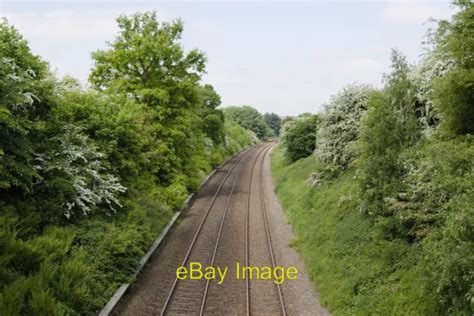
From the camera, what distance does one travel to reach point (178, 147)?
84.4 feet

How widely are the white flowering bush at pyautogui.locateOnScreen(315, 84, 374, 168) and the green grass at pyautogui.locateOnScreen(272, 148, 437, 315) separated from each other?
4.16ft

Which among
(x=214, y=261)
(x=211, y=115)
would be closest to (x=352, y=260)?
(x=214, y=261)

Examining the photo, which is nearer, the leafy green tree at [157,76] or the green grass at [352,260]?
the green grass at [352,260]

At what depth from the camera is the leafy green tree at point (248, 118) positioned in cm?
9612

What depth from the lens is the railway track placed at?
11.3 meters

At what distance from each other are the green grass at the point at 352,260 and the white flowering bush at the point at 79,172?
25.8 feet

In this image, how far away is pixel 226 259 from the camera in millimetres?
14883

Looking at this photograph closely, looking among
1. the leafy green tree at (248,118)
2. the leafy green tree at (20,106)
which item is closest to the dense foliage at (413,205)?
the leafy green tree at (20,106)

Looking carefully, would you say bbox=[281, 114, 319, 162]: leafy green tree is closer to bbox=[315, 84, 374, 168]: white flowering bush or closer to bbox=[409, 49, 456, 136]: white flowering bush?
bbox=[315, 84, 374, 168]: white flowering bush

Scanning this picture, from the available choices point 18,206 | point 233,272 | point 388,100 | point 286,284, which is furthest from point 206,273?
point 388,100

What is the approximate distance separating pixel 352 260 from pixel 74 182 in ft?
30.8

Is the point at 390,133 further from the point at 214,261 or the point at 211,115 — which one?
the point at 211,115

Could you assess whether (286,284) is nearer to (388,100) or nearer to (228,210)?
(388,100)

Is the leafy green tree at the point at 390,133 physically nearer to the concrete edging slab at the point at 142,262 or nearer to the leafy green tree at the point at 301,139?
the concrete edging slab at the point at 142,262
